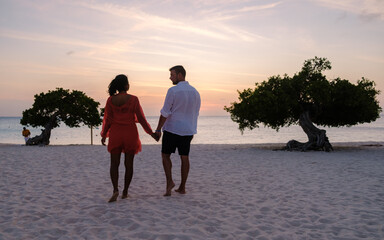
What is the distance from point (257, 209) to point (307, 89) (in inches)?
548

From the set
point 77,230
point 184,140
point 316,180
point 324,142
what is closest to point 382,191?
point 316,180

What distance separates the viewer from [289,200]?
590 centimetres

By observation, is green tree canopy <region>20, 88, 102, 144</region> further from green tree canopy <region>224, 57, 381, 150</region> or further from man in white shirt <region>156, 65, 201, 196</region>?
man in white shirt <region>156, 65, 201, 196</region>

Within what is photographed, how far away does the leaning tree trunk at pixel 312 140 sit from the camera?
1777cm

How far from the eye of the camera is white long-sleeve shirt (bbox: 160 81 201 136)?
565cm

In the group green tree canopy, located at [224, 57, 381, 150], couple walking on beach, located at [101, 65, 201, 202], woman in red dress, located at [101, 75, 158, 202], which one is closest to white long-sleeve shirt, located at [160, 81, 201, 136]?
couple walking on beach, located at [101, 65, 201, 202]

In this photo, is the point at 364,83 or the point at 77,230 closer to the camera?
the point at 77,230

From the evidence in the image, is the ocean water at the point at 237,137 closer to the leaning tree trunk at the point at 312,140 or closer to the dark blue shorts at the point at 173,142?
the leaning tree trunk at the point at 312,140

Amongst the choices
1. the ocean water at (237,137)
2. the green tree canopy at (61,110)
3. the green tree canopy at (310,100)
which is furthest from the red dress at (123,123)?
the ocean water at (237,137)

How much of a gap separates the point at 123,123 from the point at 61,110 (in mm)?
22993

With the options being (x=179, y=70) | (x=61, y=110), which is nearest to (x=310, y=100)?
(x=179, y=70)

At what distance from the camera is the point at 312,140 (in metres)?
18.2

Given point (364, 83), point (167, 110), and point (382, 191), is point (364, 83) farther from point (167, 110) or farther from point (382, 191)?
point (167, 110)

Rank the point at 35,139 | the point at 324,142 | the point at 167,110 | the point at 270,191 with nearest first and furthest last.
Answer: the point at 167,110 < the point at 270,191 < the point at 324,142 < the point at 35,139
